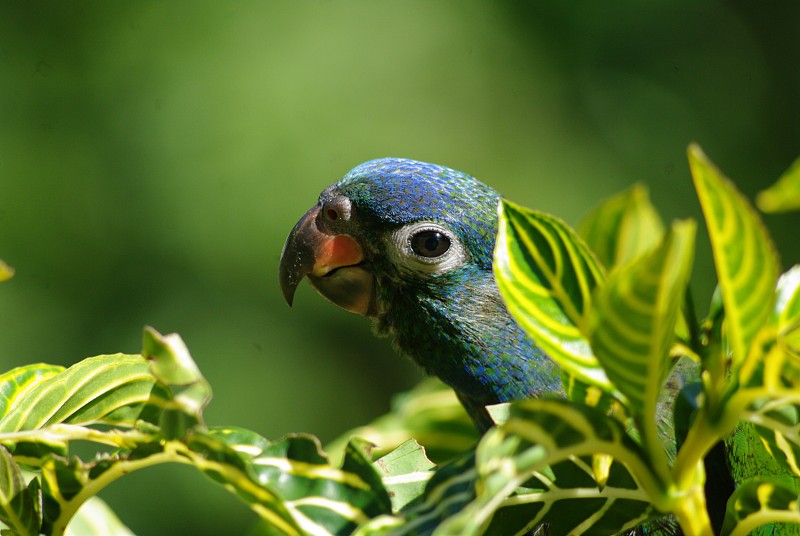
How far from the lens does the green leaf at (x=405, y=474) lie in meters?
0.66

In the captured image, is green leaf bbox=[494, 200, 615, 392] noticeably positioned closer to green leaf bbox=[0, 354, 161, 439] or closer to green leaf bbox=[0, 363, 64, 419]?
green leaf bbox=[0, 354, 161, 439]

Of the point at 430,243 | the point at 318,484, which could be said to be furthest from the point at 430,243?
the point at 318,484

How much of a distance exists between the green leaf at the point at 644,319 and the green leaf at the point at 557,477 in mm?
24

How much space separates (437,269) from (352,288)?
147 mm

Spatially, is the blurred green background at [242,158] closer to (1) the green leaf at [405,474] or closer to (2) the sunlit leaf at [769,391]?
(1) the green leaf at [405,474]

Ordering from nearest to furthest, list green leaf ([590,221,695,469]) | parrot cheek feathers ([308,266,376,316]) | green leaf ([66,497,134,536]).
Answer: green leaf ([590,221,695,469])
green leaf ([66,497,134,536])
parrot cheek feathers ([308,266,376,316])

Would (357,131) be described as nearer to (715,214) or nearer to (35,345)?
(35,345)

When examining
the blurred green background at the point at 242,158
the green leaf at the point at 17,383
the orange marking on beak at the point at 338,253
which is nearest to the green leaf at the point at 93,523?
the green leaf at the point at 17,383

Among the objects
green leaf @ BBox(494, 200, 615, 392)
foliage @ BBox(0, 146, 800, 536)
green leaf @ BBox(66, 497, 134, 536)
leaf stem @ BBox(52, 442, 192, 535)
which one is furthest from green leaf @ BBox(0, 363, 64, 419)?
green leaf @ BBox(494, 200, 615, 392)

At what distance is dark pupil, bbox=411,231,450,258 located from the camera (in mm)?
1139

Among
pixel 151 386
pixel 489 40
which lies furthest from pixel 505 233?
pixel 489 40

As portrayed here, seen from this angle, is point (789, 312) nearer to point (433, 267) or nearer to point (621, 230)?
point (621, 230)

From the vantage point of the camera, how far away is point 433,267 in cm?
115

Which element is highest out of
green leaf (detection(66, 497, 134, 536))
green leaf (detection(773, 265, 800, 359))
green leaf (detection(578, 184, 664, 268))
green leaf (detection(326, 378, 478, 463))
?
green leaf (detection(578, 184, 664, 268))
